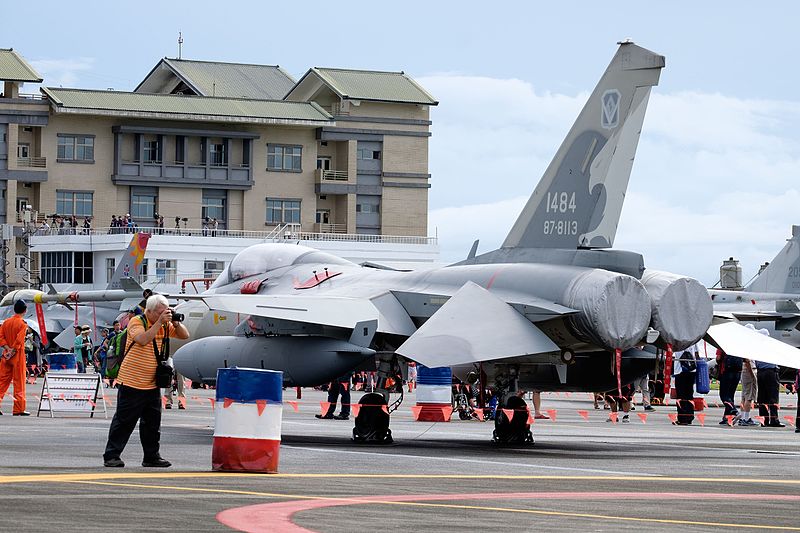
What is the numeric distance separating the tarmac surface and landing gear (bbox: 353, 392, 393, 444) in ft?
0.79

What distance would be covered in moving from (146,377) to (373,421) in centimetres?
595

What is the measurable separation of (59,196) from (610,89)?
85055mm

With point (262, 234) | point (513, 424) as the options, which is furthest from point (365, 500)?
point (262, 234)

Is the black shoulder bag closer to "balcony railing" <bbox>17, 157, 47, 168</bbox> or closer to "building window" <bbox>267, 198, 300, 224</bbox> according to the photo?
"balcony railing" <bbox>17, 157, 47, 168</bbox>

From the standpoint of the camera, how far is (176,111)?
327ft

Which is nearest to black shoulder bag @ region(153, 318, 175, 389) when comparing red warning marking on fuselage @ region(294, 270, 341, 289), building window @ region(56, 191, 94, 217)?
red warning marking on fuselage @ region(294, 270, 341, 289)

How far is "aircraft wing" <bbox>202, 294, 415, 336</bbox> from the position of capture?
62.4 feet

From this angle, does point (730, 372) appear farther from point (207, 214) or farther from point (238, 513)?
point (207, 214)

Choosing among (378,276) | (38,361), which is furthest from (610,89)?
(38,361)

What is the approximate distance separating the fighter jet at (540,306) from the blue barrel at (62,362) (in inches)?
860

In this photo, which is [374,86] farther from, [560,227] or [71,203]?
[560,227]

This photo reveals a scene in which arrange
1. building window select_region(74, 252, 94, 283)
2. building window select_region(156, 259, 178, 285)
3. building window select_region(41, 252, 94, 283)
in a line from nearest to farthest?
building window select_region(156, 259, 178, 285), building window select_region(41, 252, 94, 283), building window select_region(74, 252, 94, 283)

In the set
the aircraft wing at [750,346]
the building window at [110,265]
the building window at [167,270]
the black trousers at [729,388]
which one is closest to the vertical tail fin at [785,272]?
the black trousers at [729,388]

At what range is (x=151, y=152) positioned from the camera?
102 meters
